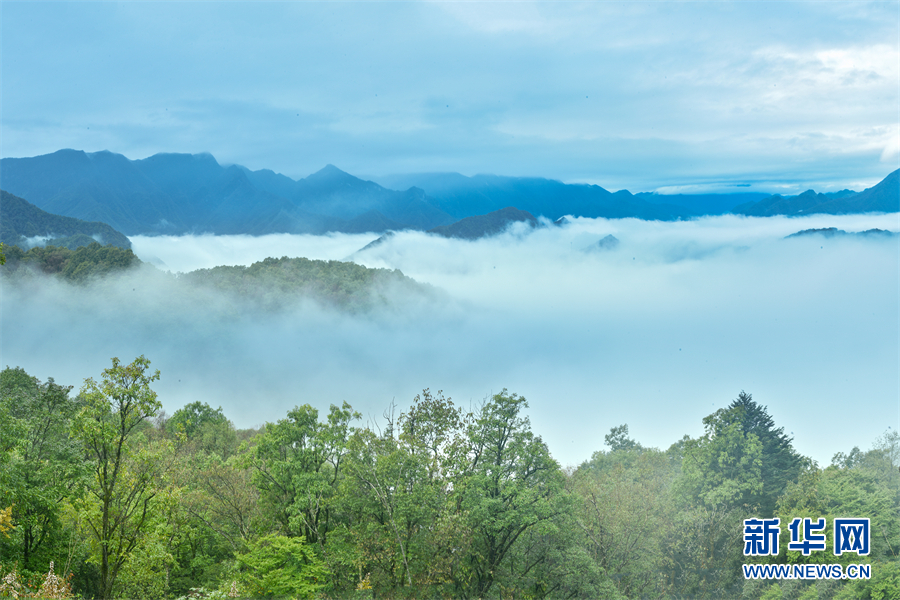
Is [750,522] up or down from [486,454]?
down

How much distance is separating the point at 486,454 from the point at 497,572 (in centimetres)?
493

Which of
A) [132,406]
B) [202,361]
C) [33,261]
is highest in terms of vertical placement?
[33,261]

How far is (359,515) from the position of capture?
26.9 metres

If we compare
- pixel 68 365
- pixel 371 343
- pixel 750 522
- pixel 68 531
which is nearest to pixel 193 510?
pixel 68 531

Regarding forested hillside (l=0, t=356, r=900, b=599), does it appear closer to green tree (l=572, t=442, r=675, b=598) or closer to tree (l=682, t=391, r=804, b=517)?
green tree (l=572, t=442, r=675, b=598)

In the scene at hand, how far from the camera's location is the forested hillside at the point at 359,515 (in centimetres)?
1869

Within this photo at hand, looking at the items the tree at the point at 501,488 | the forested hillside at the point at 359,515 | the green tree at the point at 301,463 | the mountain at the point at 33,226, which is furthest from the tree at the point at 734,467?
the mountain at the point at 33,226

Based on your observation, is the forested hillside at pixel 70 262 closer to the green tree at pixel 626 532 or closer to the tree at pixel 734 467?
the green tree at pixel 626 532

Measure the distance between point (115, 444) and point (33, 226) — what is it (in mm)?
189805

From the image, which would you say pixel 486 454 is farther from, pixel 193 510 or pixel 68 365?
pixel 68 365

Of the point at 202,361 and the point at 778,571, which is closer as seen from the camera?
the point at 778,571

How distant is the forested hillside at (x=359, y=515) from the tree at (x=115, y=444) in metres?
0.06

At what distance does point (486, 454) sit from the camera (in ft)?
90.6

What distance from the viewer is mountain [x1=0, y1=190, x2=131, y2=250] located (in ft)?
524
